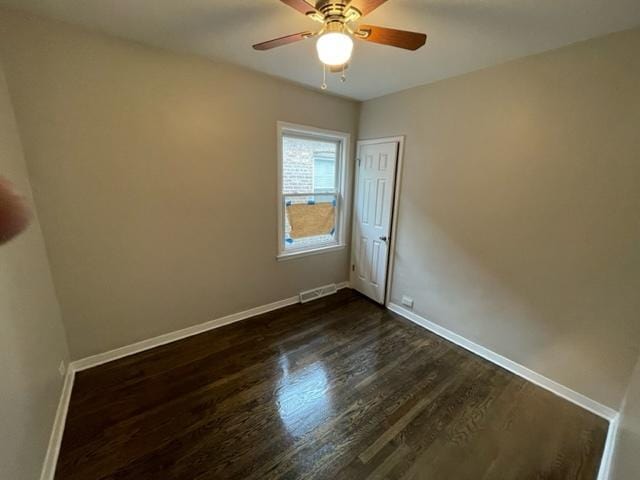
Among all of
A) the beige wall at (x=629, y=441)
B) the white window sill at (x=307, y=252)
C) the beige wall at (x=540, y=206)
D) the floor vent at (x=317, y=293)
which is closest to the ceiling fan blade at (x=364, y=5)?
the beige wall at (x=540, y=206)

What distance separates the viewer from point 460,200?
2553 mm

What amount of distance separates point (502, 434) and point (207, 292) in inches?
102

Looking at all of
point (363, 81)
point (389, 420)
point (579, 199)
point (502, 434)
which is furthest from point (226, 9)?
point (502, 434)

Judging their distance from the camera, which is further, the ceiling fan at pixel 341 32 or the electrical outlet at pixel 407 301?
the electrical outlet at pixel 407 301

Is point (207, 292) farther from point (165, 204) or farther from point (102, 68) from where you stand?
point (102, 68)

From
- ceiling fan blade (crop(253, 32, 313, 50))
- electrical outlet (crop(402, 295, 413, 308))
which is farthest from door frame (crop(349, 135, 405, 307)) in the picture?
ceiling fan blade (crop(253, 32, 313, 50))

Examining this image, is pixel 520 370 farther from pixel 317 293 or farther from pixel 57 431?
pixel 57 431

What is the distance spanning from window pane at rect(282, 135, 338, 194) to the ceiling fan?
62.8 inches

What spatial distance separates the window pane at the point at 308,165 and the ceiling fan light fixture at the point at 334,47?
66.4 inches

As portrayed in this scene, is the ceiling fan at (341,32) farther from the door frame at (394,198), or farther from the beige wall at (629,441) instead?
the beige wall at (629,441)

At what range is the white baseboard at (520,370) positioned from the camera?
1951mm

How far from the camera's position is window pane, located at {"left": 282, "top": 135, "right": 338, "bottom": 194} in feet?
10.0

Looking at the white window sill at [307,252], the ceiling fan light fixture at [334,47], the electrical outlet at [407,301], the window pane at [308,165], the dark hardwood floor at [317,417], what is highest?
the ceiling fan light fixture at [334,47]

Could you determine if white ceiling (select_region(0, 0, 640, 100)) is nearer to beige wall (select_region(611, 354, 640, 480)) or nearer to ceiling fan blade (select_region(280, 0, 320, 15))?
ceiling fan blade (select_region(280, 0, 320, 15))
